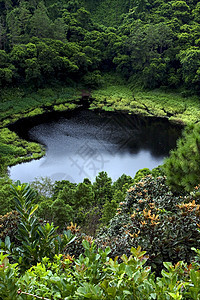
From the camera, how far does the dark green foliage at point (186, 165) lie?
4.51 metres

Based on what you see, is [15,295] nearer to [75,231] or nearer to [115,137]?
[75,231]

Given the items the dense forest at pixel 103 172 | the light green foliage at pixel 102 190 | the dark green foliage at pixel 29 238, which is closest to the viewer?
the dense forest at pixel 103 172

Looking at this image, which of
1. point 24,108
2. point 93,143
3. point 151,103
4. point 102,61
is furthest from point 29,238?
point 102,61

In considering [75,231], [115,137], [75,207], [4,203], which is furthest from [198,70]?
[75,231]

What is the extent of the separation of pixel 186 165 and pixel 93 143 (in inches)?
522

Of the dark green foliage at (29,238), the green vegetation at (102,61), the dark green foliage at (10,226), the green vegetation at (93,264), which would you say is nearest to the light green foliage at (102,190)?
the green vegetation at (93,264)

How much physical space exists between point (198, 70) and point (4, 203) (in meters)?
21.4

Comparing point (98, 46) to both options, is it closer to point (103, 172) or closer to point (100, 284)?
point (103, 172)

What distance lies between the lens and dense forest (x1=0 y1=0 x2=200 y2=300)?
1831 millimetres

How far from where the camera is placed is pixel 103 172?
423 inches

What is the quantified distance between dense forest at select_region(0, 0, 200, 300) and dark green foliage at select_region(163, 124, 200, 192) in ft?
0.06

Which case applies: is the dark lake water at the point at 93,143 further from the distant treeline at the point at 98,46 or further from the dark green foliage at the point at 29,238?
the dark green foliage at the point at 29,238

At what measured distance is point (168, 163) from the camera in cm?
497

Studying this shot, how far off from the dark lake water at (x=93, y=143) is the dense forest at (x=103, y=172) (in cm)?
99
